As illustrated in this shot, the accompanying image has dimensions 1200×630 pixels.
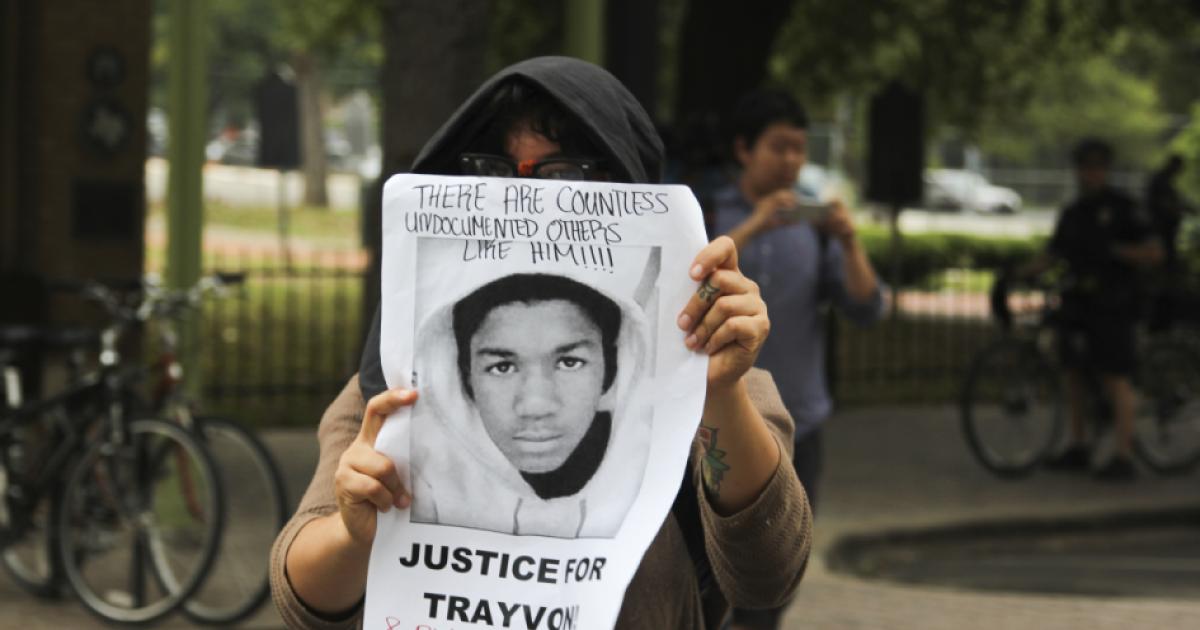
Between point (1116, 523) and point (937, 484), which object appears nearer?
point (1116, 523)

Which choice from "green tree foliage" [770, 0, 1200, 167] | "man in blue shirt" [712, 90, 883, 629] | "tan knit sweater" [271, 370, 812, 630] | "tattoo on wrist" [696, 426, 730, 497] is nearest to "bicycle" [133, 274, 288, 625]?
"man in blue shirt" [712, 90, 883, 629]

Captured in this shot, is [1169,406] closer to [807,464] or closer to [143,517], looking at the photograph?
[807,464]

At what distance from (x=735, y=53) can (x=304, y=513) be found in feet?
40.8

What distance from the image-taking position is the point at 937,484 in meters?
10.5

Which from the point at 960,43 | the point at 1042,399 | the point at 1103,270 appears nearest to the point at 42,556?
the point at 1042,399

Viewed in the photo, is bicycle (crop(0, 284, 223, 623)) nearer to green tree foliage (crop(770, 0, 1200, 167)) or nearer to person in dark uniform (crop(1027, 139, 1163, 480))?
person in dark uniform (crop(1027, 139, 1163, 480))

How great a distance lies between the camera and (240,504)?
661 cm

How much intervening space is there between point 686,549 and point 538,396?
332mm

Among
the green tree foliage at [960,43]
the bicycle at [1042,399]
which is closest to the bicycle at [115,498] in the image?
the bicycle at [1042,399]

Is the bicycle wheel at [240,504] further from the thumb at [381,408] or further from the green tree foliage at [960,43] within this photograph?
the green tree foliage at [960,43]

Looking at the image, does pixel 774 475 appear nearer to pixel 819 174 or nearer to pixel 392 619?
pixel 392 619

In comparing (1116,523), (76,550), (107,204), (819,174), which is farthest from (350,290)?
(819,174)

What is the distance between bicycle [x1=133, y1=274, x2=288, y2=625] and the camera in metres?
6.44

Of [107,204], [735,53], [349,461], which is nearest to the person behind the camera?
[349,461]
